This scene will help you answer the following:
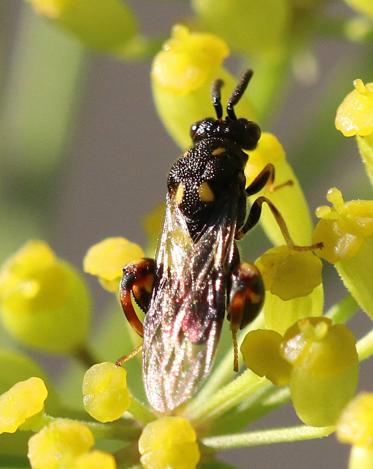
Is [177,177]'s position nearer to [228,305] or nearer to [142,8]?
[228,305]

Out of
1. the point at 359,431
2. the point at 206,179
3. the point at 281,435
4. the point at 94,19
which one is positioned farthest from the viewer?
the point at 94,19

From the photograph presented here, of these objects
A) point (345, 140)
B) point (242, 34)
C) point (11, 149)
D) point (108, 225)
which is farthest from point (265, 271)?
→ point (108, 225)

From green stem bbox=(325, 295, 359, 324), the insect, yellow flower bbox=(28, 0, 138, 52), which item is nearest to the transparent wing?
the insect

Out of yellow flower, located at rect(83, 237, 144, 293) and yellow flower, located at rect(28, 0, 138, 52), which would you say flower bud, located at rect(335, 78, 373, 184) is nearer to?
yellow flower, located at rect(83, 237, 144, 293)

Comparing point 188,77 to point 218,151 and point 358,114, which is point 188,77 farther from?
point 358,114

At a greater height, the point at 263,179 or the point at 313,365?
the point at 263,179

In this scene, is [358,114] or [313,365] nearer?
[313,365]

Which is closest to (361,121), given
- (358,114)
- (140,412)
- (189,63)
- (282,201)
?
(358,114)
